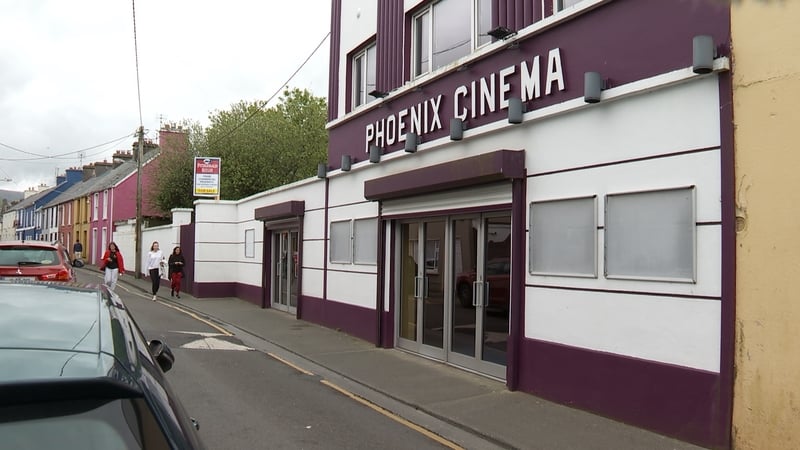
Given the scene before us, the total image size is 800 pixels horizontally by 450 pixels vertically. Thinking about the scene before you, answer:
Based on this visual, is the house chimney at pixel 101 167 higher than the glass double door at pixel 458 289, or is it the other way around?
the house chimney at pixel 101 167

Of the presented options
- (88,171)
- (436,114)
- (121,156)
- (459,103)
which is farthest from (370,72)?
(88,171)

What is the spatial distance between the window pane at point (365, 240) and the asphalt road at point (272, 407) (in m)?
2.47

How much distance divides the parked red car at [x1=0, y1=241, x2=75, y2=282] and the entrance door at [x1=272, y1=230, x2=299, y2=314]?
530cm

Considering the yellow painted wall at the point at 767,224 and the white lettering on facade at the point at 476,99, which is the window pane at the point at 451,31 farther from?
the yellow painted wall at the point at 767,224

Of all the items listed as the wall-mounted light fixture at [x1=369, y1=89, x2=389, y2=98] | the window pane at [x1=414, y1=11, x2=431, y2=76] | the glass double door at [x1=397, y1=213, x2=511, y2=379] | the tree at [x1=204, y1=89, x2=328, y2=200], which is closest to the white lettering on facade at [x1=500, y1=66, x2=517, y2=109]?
the glass double door at [x1=397, y1=213, x2=511, y2=379]

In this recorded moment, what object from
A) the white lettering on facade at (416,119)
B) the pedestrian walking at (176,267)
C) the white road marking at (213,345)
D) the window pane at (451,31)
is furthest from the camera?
the pedestrian walking at (176,267)

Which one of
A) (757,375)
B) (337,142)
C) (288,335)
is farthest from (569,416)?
(337,142)

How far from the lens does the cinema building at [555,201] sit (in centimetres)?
554

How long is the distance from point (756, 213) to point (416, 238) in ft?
19.1

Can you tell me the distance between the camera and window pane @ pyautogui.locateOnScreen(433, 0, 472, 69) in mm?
9344

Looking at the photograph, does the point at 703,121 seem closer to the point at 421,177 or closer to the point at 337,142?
the point at 421,177

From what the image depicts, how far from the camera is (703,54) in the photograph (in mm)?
5402

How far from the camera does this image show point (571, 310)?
6.86 meters

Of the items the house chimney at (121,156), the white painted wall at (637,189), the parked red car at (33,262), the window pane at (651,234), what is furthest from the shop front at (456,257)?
the house chimney at (121,156)
